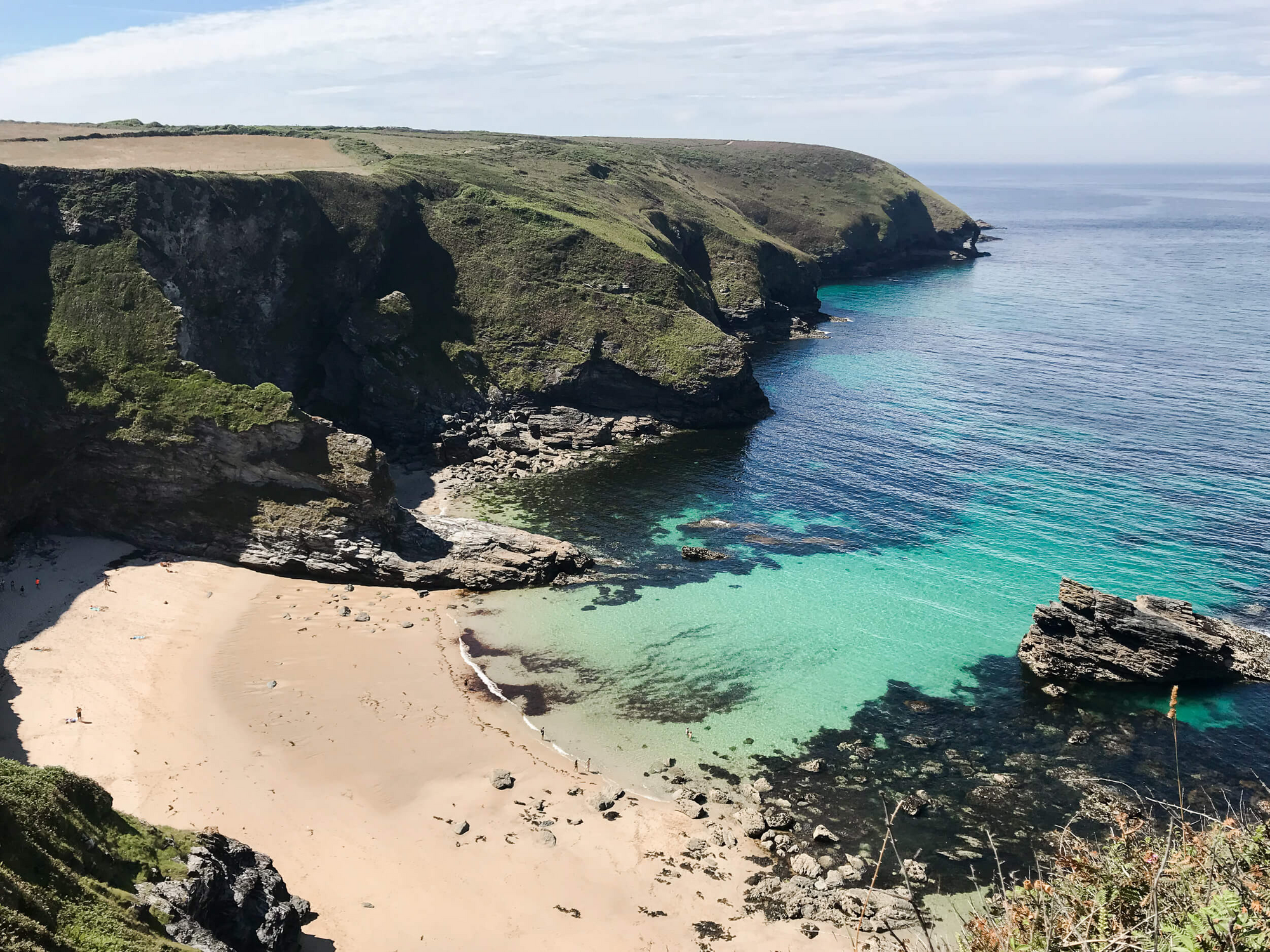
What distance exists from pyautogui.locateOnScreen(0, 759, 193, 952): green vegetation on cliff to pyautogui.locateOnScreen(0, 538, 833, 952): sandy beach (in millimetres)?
7706

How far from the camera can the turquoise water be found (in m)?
45.3

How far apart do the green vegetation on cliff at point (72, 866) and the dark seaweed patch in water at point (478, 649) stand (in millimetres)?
22934

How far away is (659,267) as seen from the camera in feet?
333

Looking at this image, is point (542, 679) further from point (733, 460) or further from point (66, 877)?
point (733, 460)

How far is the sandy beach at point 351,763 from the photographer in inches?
1222

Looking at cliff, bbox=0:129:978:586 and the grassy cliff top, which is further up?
the grassy cliff top

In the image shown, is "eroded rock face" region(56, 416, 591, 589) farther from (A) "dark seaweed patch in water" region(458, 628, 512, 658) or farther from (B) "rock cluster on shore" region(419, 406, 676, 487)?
(B) "rock cluster on shore" region(419, 406, 676, 487)

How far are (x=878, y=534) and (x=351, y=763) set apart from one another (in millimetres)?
41771

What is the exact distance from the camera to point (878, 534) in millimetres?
63531

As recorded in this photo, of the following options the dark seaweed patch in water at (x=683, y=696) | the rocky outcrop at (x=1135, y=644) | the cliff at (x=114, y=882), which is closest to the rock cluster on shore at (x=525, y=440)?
the dark seaweed patch in water at (x=683, y=696)

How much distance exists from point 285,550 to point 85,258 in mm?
31120

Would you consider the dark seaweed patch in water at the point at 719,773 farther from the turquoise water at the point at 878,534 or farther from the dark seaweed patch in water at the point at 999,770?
the dark seaweed patch in water at the point at 999,770

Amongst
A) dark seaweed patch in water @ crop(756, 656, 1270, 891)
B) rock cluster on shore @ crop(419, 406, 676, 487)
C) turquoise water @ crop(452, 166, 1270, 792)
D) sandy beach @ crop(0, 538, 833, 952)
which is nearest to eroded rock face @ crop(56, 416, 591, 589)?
sandy beach @ crop(0, 538, 833, 952)

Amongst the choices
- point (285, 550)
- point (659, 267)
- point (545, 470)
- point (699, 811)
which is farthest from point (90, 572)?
point (659, 267)
